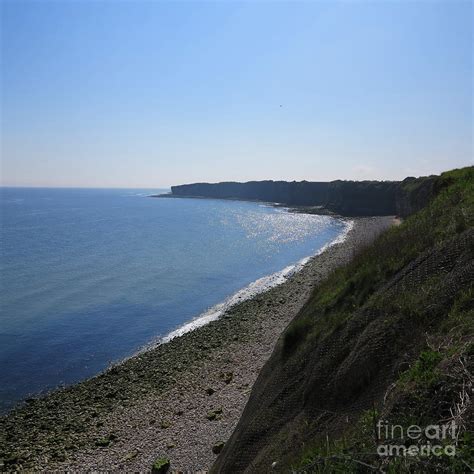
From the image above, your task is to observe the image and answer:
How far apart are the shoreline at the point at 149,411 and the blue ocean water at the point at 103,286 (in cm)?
256

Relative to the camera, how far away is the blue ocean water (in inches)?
1035

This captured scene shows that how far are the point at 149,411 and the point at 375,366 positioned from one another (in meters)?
14.9

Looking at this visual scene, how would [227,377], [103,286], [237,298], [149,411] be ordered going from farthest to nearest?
[103,286], [237,298], [227,377], [149,411]

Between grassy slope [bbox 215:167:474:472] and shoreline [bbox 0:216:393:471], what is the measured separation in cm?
638

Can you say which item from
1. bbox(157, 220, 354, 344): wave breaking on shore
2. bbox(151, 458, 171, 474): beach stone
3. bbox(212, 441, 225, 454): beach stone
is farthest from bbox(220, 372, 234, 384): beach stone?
bbox(157, 220, 354, 344): wave breaking on shore

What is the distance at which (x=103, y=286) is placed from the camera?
4316 cm

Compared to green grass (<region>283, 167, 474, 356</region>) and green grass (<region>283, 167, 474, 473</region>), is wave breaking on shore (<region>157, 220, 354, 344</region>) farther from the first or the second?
green grass (<region>283, 167, 474, 356</region>)

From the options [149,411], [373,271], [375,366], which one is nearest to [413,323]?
[375,366]

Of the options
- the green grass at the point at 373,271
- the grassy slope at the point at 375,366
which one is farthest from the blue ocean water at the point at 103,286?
the grassy slope at the point at 375,366

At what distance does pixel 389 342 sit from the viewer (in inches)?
330

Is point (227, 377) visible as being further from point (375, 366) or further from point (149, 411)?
point (375, 366)

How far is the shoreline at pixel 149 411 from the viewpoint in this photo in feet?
51.7

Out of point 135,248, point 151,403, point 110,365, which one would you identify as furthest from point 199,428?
point 135,248

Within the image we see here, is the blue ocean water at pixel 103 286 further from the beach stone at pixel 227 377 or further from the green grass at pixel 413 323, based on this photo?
the green grass at pixel 413 323
